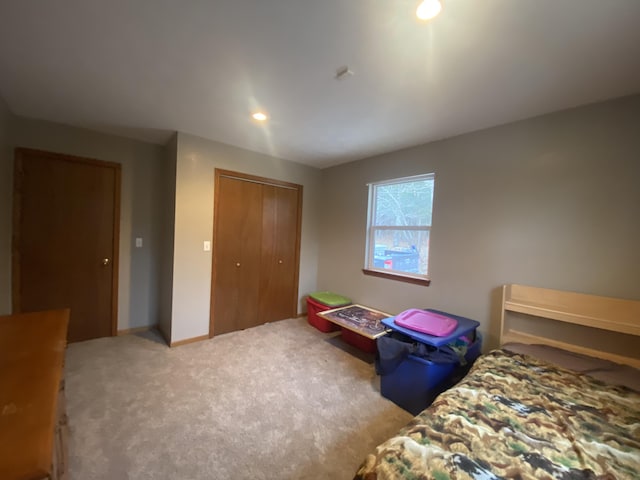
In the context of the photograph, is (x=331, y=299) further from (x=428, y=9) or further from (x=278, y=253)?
(x=428, y=9)

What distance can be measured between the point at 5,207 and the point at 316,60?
3139 millimetres

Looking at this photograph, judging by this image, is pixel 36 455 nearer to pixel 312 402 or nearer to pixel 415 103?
pixel 312 402

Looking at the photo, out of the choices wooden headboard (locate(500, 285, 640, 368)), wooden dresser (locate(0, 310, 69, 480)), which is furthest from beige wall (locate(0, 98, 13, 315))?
wooden headboard (locate(500, 285, 640, 368))

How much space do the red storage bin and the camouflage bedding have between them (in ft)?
6.61

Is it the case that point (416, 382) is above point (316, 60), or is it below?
below

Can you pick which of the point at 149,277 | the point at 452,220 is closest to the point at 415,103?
the point at 452,220

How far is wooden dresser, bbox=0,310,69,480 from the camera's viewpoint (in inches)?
24.3

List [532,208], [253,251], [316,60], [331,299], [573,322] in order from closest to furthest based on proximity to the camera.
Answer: [316,60] → [573,322] → [532,208] → [253,251] → [331,299]

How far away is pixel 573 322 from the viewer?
1903mm

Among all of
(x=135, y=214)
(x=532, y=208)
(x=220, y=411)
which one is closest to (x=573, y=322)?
(x=532, y=208)

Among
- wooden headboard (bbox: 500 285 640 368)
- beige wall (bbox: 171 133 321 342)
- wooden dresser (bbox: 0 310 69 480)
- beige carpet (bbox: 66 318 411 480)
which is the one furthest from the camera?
beige wall (bbox: 171 133 321 342)

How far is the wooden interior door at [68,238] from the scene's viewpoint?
2611 millimetres

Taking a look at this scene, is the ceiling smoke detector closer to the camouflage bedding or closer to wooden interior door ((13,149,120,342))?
the camouflage bedding

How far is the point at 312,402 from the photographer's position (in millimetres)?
2070
